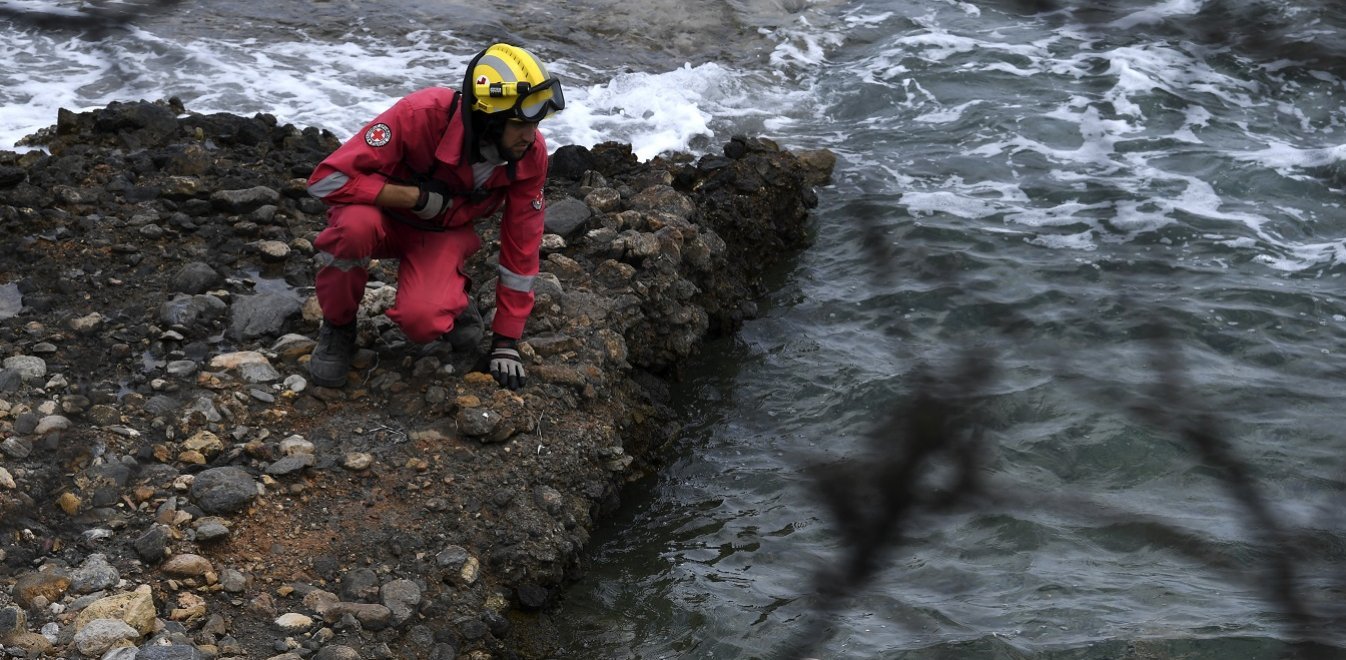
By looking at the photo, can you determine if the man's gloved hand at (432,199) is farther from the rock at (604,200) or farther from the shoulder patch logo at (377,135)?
the rock at (604,200)

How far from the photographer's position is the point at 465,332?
17.0ft

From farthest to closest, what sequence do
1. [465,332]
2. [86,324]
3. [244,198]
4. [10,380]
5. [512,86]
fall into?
[244,198] → [465,332] → [86,324] → [10,380] → [512,86]

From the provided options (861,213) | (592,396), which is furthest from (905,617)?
(861,213)

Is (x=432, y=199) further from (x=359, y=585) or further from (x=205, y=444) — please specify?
(x=359, y=585)

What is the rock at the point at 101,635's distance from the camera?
11.6ft

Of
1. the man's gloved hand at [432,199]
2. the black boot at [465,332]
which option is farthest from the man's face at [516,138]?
the black boot at [465,332]

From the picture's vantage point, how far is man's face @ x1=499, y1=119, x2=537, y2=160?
14.9 feet

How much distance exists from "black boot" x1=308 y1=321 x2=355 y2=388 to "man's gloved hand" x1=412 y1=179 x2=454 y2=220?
56cm

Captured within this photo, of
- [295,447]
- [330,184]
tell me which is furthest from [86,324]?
[330,184]

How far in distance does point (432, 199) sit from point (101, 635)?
1975 mm

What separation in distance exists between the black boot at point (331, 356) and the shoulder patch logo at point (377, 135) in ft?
2.55

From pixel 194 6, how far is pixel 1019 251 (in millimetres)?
7479

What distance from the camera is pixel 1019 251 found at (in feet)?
25.3

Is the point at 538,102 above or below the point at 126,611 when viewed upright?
above
